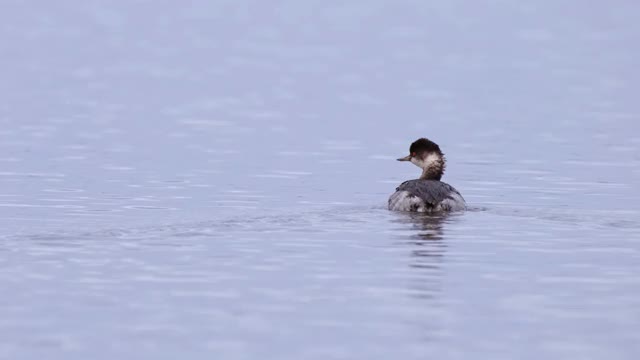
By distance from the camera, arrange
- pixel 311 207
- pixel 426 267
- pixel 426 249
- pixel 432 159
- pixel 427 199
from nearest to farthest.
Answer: pixel 426 267
pixel 426 249
pixel 427 199
pixel 311 207
pixel 432 159

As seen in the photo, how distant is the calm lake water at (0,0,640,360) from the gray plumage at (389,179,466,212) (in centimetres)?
28

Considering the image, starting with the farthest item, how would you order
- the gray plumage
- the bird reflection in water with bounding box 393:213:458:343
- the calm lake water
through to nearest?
the gray plumage
the bird reflection in water with bounding box 393:213:458:343
the calm lake water

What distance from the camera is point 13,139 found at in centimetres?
2753

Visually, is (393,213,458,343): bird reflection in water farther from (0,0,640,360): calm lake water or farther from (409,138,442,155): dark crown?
(409,138,442,155): dark crown

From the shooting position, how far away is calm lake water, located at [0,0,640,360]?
13.4 m

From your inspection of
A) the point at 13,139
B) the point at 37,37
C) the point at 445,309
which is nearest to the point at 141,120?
the point at 13,139

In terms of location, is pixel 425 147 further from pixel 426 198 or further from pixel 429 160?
pixel 426 198

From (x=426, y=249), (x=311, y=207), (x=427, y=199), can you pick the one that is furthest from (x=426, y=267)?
(x=311, y=207)

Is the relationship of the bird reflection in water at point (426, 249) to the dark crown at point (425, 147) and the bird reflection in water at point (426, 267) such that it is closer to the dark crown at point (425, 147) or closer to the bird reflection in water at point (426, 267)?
the bird reflection in water at point (426, 267)

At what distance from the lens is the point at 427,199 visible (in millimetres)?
20281

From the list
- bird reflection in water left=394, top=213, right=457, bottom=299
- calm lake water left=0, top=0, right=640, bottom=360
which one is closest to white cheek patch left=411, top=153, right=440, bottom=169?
calm lake water left=0, top=0, right=640, bottom=360

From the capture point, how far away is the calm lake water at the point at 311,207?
43.9ft

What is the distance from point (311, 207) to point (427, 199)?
1.40 m

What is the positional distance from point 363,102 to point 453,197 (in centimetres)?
1497
